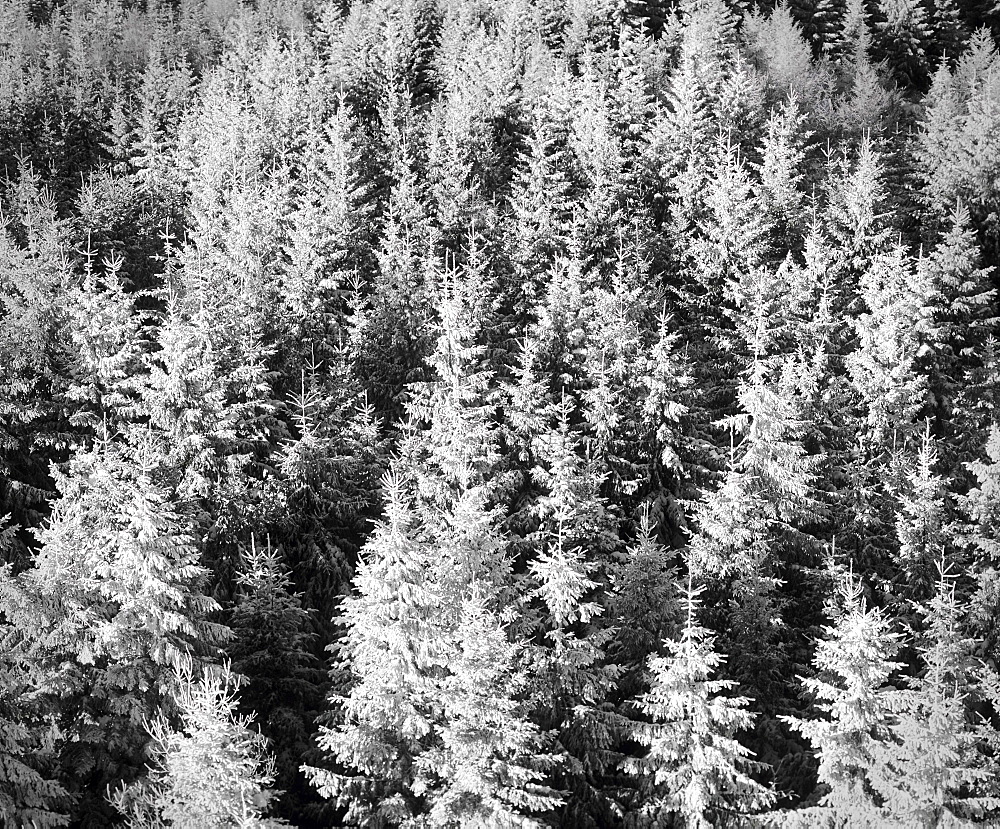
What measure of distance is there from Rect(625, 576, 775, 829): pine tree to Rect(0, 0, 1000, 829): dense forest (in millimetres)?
105

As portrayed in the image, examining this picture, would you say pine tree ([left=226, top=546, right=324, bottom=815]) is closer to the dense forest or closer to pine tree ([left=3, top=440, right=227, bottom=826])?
the dense forest

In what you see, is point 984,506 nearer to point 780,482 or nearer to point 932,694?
point 780,482

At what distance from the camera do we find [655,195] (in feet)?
149

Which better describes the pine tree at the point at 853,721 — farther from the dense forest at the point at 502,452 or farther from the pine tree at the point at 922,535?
the pine tree at the point at 922,535

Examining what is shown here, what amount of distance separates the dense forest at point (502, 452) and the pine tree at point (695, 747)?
105 mm

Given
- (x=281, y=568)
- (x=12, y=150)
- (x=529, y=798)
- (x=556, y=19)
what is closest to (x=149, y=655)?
(x=281, y=568)

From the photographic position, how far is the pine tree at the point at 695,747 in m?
23.8

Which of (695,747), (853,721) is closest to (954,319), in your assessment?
(853,721)

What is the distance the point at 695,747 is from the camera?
78.6 ft

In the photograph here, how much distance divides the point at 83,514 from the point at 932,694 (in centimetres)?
1923

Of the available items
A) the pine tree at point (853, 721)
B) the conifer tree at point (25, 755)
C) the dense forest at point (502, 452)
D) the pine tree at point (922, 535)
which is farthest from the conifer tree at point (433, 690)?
the pine tree at point (922, 535)

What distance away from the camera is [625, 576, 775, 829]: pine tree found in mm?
23781

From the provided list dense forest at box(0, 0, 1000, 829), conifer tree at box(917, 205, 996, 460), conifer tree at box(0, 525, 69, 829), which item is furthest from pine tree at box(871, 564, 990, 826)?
conifer tree at box(0, 525, 69, 829)

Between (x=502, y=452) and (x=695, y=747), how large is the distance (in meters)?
11.3
